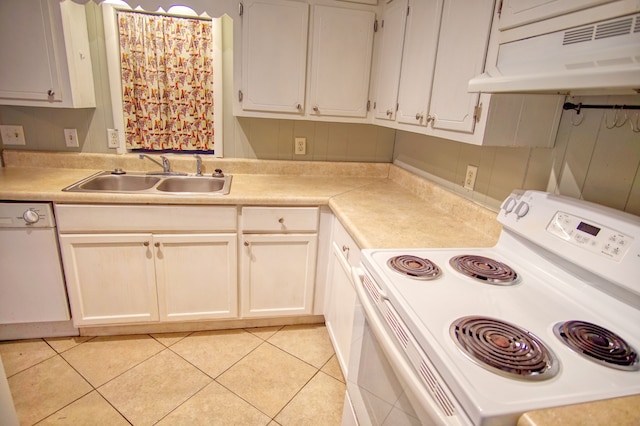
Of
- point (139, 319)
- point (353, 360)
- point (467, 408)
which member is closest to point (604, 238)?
point (467, 408)

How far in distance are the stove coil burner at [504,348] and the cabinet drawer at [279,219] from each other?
48.5 inches

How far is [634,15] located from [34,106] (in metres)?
2.70

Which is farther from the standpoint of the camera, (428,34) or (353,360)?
(428,34)

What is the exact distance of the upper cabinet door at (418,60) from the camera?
5.10 feet

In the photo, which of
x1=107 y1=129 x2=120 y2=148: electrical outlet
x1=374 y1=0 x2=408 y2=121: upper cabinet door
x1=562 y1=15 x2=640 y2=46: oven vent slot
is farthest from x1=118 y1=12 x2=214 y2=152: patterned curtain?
x1=562 y1=15 x2=640 y2=46: oven vent slot

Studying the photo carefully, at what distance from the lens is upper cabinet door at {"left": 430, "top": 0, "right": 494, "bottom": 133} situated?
126 cm

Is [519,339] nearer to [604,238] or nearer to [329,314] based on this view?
[604,238]

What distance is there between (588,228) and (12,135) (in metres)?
2.88

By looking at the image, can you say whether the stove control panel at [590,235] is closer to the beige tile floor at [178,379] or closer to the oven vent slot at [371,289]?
the oven vent slot at [371,289]

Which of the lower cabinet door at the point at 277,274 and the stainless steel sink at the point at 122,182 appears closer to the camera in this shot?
the lower cabinet door at the point at 277,274

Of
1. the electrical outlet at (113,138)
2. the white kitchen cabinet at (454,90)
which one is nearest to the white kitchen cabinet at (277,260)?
the white kitchen cabinet at (454,90)

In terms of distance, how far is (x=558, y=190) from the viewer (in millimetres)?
1247

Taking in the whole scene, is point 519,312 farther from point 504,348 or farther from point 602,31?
point 602,31

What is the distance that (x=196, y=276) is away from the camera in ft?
6.54
